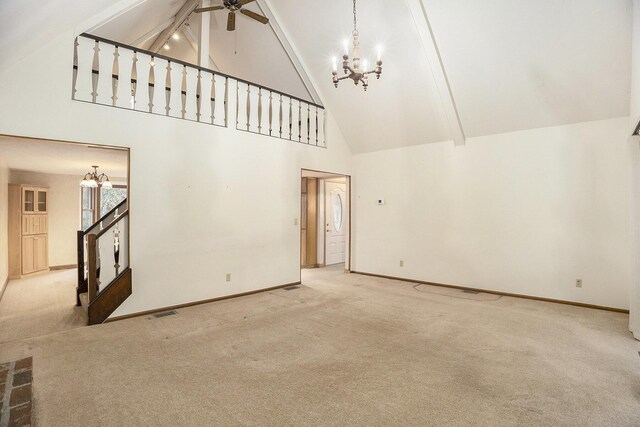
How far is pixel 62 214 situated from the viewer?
8000mm

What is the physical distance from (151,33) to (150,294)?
513cm

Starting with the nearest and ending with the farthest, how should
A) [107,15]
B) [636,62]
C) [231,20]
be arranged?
[636,62] → [107,15] → [231,20]

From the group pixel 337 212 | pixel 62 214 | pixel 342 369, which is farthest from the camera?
pixel 337 212

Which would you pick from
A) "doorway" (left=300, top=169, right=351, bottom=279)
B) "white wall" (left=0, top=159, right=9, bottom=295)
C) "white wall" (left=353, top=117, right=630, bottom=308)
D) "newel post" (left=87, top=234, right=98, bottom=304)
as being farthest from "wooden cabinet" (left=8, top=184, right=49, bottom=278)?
"white wall" (left=353, top=117, right=630, bottom=308)

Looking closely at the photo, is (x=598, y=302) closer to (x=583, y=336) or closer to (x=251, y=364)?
(x=583, y=336)

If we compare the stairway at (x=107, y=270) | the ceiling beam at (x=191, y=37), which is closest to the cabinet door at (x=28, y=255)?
the stairway at (x=107, y=270)

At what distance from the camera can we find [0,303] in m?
4.84

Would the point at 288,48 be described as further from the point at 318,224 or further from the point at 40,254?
the point at 40,254

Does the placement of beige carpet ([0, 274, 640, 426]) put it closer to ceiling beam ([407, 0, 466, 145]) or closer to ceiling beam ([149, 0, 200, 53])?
ceiling beam ([407, 0, 466, 145])

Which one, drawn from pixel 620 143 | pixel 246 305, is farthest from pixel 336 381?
pixel 620 143

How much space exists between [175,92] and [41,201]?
5507 millimetres

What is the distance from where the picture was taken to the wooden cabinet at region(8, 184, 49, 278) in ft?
22.0

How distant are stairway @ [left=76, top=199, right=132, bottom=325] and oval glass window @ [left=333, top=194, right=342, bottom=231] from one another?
17.4ft

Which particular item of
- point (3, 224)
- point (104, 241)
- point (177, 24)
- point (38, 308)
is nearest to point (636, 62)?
point (104, 241)
